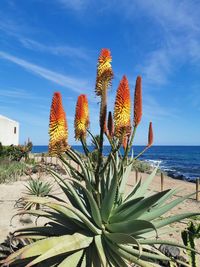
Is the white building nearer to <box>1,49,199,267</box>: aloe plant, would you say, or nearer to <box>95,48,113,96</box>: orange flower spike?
<box>1,49,199,267</box>: aloe plant

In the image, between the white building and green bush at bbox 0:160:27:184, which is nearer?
green bush at bbox 0:160:27:184

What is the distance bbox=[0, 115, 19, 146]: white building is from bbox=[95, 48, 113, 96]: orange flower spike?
29.2 m

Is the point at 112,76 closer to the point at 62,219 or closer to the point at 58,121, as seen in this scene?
the point at 58,121

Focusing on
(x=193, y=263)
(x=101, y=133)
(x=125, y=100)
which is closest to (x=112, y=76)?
(x=125, y=100)

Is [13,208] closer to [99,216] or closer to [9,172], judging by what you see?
[99,216]

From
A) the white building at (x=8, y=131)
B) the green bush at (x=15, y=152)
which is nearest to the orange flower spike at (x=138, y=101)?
the green bush at (x=15, y=152)

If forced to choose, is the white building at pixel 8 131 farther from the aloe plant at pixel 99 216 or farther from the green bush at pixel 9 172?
the aloe plant at pixel 99 216

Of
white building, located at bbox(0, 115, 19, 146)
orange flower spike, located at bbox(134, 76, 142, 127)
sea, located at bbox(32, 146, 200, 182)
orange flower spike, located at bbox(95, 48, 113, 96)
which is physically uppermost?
white building, located at bbox(0, 115, 19, 146)

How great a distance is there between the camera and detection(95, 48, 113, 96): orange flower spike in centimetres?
287

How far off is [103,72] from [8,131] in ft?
101

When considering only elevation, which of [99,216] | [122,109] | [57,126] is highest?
[122,109]

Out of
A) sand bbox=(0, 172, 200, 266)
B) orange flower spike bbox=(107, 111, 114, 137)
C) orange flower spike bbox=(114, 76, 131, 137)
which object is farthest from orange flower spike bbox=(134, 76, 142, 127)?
sand bbox=(0, 172, 200, 266)

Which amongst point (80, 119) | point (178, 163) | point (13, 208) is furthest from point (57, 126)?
point (178, 163)

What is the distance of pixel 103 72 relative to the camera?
289 centimetres
